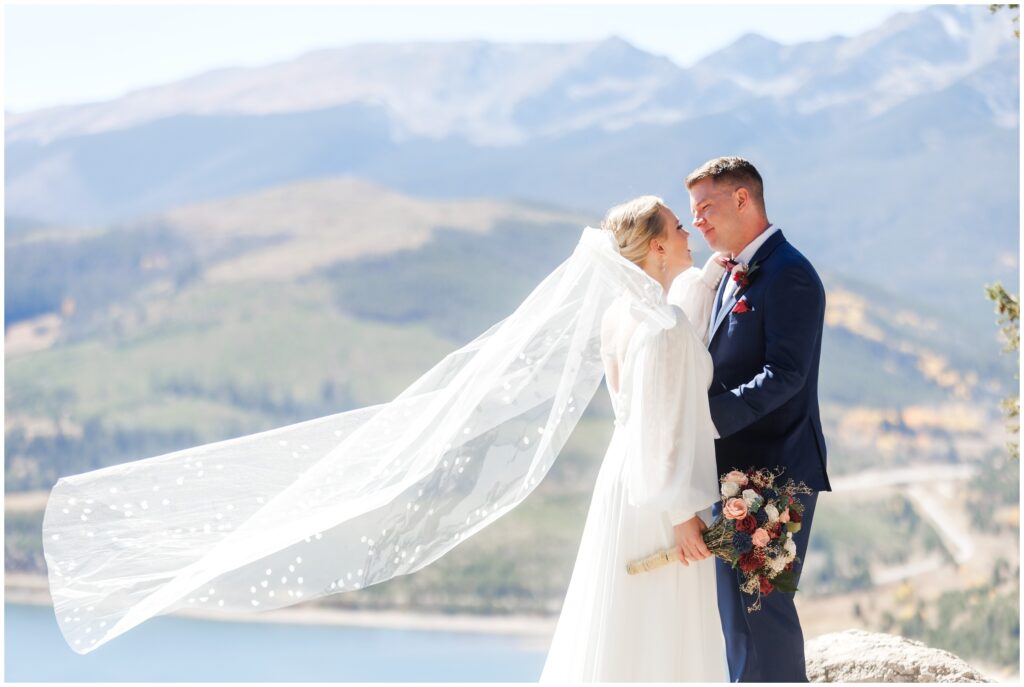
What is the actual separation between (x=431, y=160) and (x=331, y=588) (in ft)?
259

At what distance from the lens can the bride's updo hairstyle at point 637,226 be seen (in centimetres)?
335

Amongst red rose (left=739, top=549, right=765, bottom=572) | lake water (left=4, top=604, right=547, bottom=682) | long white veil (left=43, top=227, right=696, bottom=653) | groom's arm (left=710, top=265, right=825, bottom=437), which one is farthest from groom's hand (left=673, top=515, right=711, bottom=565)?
lake water (left=4, top=604, right=547, bottom=682)

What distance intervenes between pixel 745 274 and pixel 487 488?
0.97m

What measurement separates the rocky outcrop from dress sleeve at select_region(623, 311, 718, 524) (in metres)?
1.26

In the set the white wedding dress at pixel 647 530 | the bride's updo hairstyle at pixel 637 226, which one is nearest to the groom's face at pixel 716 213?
the bride's updo hairstyle at pixel 637 226

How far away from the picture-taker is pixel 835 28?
80688mm

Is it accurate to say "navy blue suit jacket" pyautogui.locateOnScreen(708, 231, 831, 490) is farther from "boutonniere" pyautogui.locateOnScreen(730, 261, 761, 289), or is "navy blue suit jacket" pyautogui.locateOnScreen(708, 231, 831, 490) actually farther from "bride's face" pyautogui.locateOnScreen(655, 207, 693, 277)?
"bride's face" pyautogui.locateOnScreen(655, 207, 693, 277)

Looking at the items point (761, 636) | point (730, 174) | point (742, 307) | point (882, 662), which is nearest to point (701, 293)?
point (742, 307)

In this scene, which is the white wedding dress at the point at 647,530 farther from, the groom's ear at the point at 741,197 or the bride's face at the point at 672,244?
the groom's ear at the point at 741,197

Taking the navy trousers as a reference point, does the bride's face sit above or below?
above

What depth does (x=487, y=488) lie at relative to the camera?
3699 mm

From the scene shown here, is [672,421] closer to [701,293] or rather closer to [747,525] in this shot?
[747,525]

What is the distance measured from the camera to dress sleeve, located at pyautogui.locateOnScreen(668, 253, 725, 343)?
142 inches

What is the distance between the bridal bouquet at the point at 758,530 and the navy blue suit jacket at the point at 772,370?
0.08 metres
